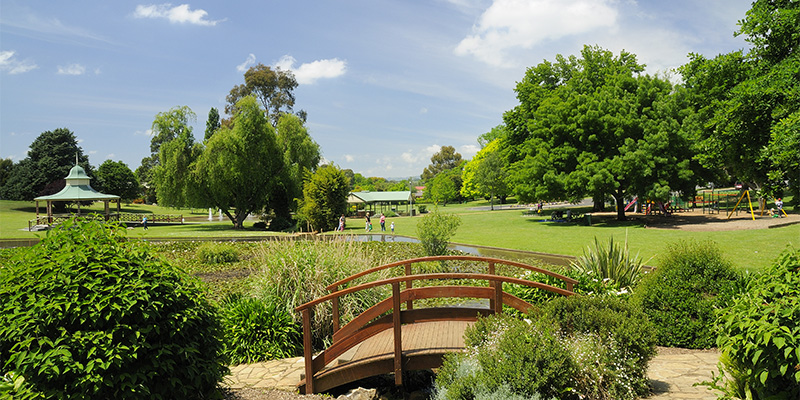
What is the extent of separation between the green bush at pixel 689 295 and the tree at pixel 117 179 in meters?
61.1

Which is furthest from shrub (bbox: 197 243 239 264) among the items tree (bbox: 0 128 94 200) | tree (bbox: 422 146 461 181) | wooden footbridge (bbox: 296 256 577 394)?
tree (bbox: 422 146 461 181)

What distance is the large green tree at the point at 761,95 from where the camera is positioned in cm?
1560

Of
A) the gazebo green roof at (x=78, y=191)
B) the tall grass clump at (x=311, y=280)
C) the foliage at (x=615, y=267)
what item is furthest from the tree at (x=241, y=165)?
the foliage at (x=615, y=267)

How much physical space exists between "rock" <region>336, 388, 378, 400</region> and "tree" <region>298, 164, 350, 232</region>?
87.1 feet

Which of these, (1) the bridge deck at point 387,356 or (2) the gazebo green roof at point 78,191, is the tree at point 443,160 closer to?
(2) the gazebo green roof at point 78,191

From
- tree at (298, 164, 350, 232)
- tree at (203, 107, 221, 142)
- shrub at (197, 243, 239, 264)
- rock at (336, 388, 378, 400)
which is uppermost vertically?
tree at (203, 107, 221, 142)

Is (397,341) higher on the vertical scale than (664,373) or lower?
higher

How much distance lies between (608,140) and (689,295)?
2805 centimetres

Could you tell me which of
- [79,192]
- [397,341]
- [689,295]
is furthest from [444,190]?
[397,341]

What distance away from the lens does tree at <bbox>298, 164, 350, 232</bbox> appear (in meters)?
32.2

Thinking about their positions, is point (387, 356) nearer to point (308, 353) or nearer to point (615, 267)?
point (308, 353)

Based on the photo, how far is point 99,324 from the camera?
140 inches

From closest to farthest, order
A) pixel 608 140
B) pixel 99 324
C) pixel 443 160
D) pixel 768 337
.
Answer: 1. pixel 768 337
2. pixel 99 324
3. pixel 608 140
4. pixel 443 160

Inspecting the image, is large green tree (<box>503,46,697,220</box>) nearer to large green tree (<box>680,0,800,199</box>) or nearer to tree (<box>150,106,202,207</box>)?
large green tree (<box>680,0,800,199</box>)
